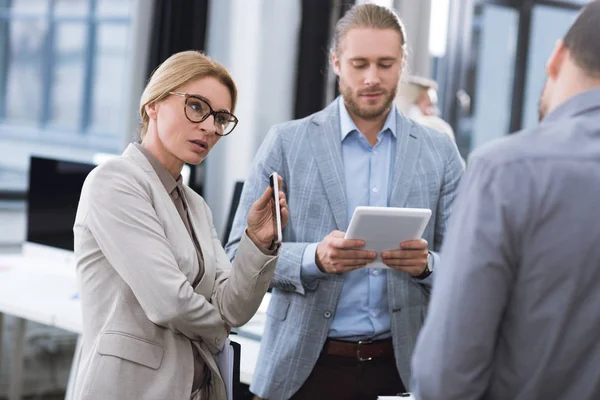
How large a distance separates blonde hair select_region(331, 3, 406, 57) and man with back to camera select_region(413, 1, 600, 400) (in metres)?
0.95

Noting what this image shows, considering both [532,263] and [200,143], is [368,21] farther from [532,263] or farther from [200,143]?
[532,263]

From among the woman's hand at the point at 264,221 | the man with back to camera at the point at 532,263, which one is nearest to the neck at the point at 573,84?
the man with back to camera at the point at 532,263

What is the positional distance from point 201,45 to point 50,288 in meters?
1.75

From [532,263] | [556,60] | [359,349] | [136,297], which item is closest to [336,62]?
[359,349]

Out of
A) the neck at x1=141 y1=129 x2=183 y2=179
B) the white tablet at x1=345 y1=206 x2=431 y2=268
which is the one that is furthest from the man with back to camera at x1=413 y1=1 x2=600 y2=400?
the neck at x1=141 y1=129 x2=183 y2=179

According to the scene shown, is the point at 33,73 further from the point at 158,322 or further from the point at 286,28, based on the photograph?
the point at 158,322

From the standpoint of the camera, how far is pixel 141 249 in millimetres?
1682

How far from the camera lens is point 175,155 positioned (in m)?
1.86

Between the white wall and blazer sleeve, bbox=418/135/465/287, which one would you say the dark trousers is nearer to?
blazer sleeve, bbox=418/135/465/287

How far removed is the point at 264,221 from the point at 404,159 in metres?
0.46

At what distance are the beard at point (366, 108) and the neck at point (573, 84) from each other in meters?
0.89

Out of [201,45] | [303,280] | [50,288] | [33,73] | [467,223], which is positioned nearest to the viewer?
[467,223]

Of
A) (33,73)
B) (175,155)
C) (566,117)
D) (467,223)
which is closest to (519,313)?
(467,223)

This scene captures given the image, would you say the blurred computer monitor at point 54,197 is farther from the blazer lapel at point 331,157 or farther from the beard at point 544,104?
the beard at point 544,104
